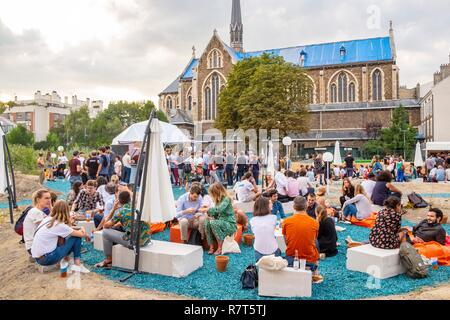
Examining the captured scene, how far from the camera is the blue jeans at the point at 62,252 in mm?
5707

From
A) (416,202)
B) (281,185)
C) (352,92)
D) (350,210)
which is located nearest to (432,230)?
(350,210)

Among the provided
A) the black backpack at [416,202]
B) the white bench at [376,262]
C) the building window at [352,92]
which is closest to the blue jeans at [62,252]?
the white bench at [376,262]

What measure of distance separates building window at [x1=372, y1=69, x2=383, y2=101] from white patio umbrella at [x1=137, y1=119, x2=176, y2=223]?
168ft

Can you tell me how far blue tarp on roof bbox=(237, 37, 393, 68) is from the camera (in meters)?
52.9

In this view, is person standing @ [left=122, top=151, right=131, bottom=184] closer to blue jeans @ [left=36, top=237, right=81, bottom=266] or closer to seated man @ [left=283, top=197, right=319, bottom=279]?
blue jeans @ [left=36, top=237, right=81, bottom=266]

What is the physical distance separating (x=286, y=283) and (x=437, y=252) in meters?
3.25

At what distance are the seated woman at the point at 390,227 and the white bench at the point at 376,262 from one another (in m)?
0.13

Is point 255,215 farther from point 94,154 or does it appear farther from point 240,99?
point 240,99

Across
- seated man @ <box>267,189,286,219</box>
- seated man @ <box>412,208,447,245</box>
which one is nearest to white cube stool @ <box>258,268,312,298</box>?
seated man @ <box>412,208,447,245</box>

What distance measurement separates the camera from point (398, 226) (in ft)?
19.7

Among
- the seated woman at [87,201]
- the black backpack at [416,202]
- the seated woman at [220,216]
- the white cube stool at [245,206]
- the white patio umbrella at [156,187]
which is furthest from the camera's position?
the black backpack at [416,202]

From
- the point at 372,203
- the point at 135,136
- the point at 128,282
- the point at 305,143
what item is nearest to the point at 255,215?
the point at 128,282

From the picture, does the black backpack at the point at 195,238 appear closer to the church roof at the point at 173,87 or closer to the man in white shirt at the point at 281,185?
the man in white shirt at the point at 281,185
